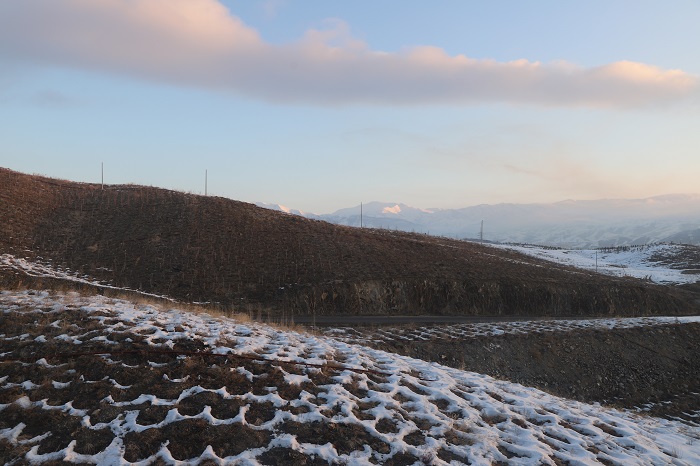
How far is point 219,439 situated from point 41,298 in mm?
9522

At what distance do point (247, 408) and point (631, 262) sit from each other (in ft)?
274

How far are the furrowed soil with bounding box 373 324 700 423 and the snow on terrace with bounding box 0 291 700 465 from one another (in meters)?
7.45

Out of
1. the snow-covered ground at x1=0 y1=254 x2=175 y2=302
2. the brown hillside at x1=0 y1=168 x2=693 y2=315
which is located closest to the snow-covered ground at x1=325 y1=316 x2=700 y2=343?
the brown hillside at x1=0 y1=168 x2=693 y2=315

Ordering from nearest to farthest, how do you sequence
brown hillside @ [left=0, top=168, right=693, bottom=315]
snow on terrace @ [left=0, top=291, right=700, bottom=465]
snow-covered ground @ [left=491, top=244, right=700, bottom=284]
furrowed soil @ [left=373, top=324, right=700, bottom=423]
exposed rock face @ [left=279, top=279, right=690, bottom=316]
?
snow on terrace @ [left=0, top=291, right=700, bottom=465], furrowed soil @ [left=373, top=324, right=700, bottom=423], exposed rock face @ [left=279, top=279, right=690, bottom=316], brown hillside @ [left=0, top=168, right=693, bottom=315], snow-covered ground @ [left=491, top=244, right=700, bottom=284]

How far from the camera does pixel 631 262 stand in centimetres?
7238

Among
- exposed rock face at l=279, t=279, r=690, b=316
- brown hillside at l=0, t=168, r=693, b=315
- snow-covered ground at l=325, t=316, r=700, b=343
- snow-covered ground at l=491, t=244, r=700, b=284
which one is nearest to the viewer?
snow-covered ground at l=325, t=316, r=700, b=343

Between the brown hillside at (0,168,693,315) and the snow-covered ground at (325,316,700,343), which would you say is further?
the brown hillside at (0,168,693,315)

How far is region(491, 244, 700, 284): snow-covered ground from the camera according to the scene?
5241 cm

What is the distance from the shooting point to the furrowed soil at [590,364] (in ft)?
58.5

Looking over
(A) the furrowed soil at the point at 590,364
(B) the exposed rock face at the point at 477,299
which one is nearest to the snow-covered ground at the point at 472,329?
(A) the furrowed soil at the point at 590,364

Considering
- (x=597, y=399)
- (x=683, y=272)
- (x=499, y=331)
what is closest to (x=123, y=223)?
(x=499, y=331)

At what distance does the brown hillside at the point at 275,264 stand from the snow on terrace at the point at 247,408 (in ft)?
55.6

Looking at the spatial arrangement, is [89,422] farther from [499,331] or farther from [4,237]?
[4,237]

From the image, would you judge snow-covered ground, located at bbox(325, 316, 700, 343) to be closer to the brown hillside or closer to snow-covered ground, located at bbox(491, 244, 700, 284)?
the brown hillside
